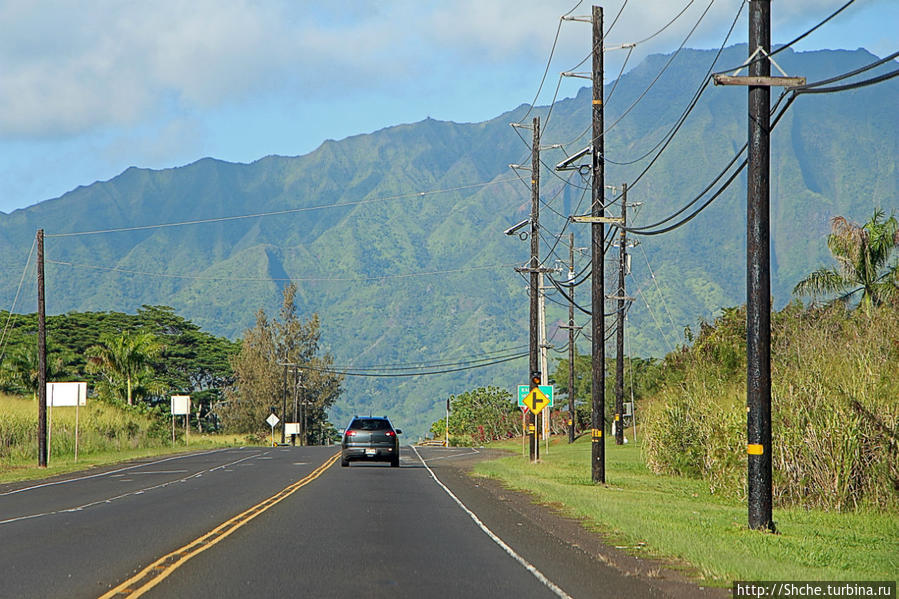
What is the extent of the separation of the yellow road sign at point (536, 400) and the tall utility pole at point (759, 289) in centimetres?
2244

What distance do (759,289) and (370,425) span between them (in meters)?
23.9

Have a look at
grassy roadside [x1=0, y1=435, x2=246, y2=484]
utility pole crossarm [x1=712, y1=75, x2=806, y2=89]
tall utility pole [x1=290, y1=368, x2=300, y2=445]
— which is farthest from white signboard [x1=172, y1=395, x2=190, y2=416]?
utility pole crossarm [x1=712, y1=75, x2=806, y2=89]

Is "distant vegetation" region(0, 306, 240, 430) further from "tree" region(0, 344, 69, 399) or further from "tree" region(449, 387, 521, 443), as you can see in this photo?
"tree" region(449, 387, 521, 443)

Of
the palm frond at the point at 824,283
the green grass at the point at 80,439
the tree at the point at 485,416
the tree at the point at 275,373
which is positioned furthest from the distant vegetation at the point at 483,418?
the palm frond at the point at 824,283

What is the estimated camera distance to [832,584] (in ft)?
37.9

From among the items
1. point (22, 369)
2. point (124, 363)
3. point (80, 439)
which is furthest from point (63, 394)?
point (124, 363)

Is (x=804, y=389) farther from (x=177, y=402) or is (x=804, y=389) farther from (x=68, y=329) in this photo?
(x=68, y=329)

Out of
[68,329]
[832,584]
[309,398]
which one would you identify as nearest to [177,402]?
[68,329]

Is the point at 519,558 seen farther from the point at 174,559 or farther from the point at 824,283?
the point at 824,283

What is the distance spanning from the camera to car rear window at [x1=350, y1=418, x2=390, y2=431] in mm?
38500

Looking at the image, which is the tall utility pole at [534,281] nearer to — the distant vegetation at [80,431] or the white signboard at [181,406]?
the distant vegetation at [80,431]

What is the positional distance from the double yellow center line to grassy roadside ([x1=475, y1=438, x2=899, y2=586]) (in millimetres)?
5969

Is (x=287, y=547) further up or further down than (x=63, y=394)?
further down

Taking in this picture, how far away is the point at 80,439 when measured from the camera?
53.7 meters
